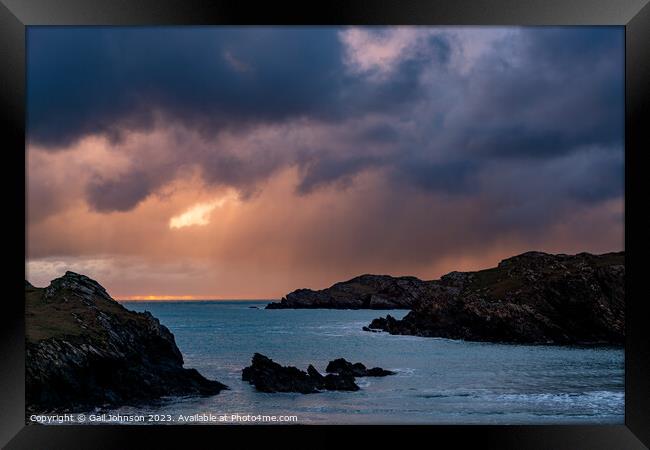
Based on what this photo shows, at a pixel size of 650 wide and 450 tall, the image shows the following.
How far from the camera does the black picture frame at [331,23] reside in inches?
175

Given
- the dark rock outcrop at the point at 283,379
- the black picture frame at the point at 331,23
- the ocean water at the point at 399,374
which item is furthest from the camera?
the dark rock outcrop at the point at 283,379

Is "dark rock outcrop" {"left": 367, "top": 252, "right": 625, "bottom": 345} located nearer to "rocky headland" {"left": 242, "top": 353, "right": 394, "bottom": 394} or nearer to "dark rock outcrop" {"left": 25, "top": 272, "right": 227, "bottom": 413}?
"rocky headland" {"left": 242, "top": 353, "right": 394, "bottom": 394}

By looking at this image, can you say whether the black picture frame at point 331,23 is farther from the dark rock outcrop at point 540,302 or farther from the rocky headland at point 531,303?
the dark rock outcrop at point 540,302

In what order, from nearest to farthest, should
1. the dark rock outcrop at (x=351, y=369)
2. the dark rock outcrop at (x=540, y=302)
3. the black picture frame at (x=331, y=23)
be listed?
1. the black picture frame at (x=331, y=23)
2. the dark rock outcrop at (x=351, y=369)
3. the dark rock outcrop at (x=540, y=302)

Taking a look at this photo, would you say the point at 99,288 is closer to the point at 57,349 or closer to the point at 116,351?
the point at 116,351

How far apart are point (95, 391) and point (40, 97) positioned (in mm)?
4725

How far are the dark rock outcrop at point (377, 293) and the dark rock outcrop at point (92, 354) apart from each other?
13.4 m

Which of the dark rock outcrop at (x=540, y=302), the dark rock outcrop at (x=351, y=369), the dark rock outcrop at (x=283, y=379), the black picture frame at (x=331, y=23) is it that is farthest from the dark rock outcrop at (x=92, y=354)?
the dark rock outcrop at (x=540, y=302)

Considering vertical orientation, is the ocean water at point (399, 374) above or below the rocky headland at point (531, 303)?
below

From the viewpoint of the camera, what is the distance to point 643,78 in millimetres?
4453

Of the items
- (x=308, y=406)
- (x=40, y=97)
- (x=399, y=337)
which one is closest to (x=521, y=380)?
(x=308, y=406)

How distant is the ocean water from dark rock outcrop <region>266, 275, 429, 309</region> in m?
0.55

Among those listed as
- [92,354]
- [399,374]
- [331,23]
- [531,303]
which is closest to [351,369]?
[399,374]

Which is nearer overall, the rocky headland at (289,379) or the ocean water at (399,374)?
the ocean water at (399,374)
